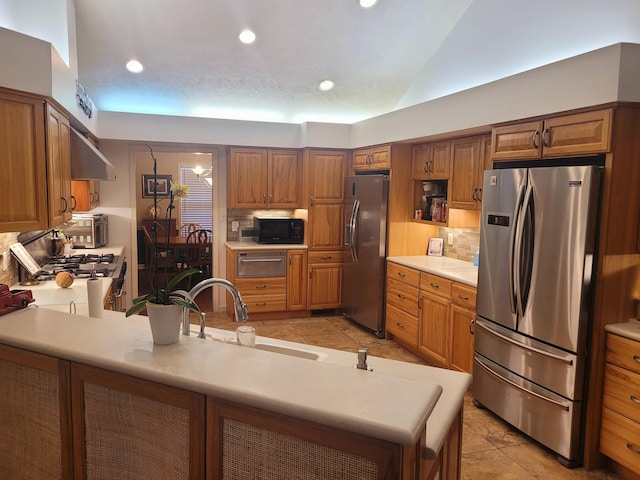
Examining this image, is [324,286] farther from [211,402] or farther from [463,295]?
[211,402]

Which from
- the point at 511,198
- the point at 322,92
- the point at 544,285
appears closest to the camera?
the point at 544,285

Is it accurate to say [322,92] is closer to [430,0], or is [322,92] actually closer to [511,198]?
→ [430,0]

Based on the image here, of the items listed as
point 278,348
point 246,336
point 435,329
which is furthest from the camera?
point 435,329

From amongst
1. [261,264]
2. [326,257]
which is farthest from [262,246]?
[326,257]

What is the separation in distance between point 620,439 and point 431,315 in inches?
72.5

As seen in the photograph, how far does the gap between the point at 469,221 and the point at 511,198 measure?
4.58ft

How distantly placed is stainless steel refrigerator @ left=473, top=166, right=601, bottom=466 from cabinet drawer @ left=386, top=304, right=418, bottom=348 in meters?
1.22

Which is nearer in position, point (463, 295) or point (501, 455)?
point (501, 455)

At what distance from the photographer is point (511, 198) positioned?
3.17m

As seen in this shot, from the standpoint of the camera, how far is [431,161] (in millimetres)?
4750

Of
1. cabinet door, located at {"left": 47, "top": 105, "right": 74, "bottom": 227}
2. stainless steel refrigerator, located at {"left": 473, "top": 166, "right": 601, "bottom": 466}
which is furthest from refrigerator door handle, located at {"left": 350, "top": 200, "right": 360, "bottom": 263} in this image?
cabinet door, located at {"left": 47, "top": 105, "right": 74, "bottom": 227}

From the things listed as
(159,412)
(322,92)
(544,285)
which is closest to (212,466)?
(159,412)

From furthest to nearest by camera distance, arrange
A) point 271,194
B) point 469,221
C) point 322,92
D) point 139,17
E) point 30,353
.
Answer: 1. point 271,194
2. point 322,92
3. point 469,221
4. point 139,17
5. point 30,353

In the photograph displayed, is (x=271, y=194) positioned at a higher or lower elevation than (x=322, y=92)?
lower
